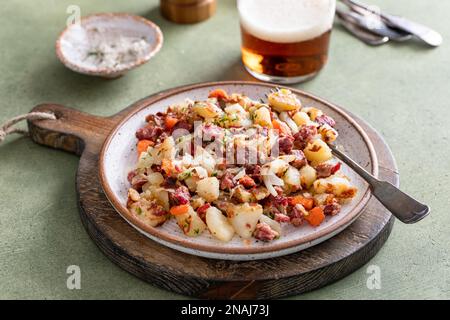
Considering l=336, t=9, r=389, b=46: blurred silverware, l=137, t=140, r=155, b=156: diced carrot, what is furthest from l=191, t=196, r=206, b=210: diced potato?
l=336, t=9, r=389, b=46: blurred silverware


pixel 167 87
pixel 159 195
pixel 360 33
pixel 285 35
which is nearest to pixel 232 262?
pixel 159 195

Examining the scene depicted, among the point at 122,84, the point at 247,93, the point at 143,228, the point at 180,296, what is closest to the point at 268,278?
the point at 180,296

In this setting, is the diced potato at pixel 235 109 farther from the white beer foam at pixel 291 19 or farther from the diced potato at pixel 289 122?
the white beer foam at pixel 291 19

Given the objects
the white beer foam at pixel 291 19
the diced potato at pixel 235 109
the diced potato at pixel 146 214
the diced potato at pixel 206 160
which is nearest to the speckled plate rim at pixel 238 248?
the diced potato at pixel 146 214

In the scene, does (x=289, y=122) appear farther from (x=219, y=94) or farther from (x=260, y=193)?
(x=260, y=193)

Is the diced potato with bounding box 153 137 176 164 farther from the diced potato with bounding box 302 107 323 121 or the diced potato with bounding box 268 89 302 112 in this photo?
the diced potato with bounding box 302 107 323 121

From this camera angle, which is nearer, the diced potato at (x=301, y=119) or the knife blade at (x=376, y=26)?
the diced potato at (x=301, y=119)
